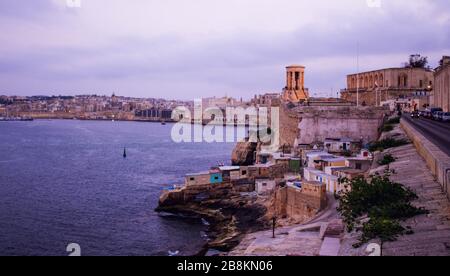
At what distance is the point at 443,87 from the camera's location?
73.3 ft

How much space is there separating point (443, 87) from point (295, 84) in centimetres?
1247

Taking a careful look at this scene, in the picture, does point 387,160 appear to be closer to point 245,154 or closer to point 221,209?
point 221,209

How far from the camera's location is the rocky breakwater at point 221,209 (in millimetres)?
14591

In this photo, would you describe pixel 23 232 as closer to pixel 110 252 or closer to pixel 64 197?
pixel 110 252

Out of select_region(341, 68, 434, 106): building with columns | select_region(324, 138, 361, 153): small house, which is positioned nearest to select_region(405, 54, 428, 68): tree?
select_region(341, 68, 434, 106): building with columns

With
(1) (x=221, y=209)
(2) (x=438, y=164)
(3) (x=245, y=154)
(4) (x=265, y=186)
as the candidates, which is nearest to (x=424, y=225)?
(2) (x=438, y=164)

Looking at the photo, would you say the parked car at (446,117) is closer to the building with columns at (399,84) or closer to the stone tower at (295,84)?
the building with columns at (399,84)

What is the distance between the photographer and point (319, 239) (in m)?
10.2

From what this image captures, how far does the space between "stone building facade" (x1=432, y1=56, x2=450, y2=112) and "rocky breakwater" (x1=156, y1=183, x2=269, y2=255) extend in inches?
362

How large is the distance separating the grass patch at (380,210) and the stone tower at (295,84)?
940 inches

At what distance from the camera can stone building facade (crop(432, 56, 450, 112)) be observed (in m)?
21.0

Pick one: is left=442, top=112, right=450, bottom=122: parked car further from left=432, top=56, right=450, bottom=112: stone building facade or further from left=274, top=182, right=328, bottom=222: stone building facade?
left=274, top=182, right=328, bottom=222: stone building facade
